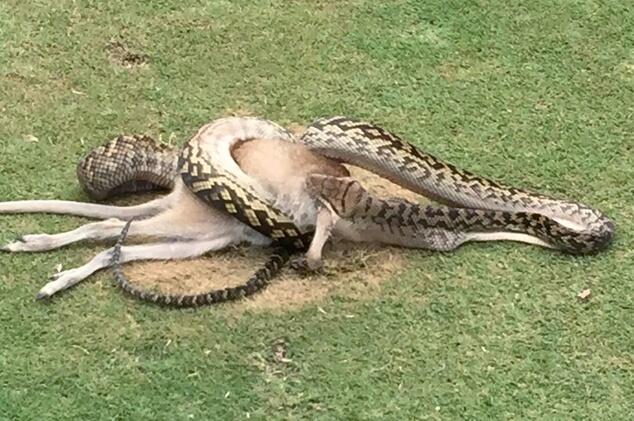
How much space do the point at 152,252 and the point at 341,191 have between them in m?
0.63

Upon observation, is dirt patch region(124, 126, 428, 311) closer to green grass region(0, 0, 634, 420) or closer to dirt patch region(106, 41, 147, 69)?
green grass region(0, 0, 634, 420)

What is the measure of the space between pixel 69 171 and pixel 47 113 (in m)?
0.38

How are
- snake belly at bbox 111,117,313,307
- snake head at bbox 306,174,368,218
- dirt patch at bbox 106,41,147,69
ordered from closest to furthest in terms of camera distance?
snake belly at bbox 111,117,313,307 → snake head at bbox 306,174,368,218 → dirt patch at bbox 106,41,147,69

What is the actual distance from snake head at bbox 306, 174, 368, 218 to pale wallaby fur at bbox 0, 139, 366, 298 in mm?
26

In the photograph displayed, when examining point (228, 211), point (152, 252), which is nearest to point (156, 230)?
point (152, 252)

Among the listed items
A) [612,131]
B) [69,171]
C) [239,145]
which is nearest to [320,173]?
[239,145]

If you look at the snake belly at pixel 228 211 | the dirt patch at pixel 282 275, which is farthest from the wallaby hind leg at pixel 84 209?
the dirt patch at pixel 282 275

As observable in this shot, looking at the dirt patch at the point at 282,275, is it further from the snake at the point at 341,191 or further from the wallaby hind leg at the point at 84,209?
the wallaby hind leg at the point at 84,209

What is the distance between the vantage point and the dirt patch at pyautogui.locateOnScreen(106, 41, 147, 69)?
5016 mm

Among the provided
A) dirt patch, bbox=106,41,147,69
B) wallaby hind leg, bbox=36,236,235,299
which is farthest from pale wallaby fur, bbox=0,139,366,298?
dirt patch, bbox=106,41,147,69

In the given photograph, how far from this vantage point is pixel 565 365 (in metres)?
3.71

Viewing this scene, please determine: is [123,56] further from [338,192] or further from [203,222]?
[338,192]

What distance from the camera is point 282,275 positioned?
4000 millimetres

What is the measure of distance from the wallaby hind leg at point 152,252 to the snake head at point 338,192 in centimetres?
32
